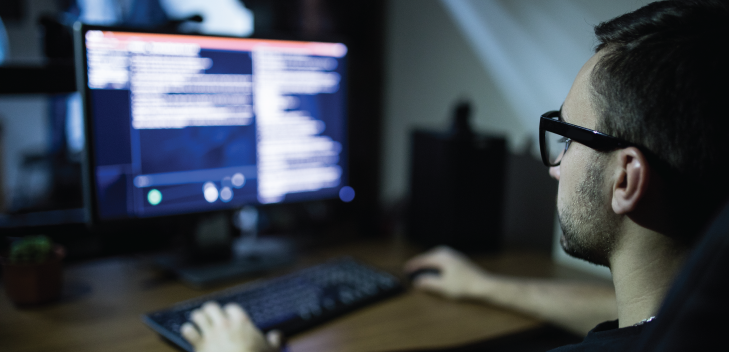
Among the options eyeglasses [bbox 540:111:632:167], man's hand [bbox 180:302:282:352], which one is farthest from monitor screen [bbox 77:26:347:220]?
eyeglasses [bbox 540:111:632:167]

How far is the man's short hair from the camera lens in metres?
0.55

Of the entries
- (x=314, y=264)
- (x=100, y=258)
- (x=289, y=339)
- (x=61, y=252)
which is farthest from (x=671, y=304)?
(x=100, y=258)

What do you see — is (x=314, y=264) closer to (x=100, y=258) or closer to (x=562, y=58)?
(x=100, y=258)

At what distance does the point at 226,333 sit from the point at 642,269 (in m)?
0.60

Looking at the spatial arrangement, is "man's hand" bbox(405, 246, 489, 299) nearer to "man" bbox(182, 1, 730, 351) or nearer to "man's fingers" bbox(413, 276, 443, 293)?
"man's fingers" bbox(413, 276, 443, 293)

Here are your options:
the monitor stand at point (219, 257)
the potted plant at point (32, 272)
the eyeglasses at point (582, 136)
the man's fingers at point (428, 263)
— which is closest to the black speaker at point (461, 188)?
the man's fingers at point (428, 263)

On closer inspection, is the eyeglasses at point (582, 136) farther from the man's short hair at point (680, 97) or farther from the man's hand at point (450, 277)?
the man's hand at point (450, 277)

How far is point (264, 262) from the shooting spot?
4.04 ft

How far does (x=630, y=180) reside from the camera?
0.62 meters

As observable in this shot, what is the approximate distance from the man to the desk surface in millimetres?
302

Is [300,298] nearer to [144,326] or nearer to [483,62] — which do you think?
[144,326]

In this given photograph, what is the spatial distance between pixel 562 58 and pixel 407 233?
1.96 ft

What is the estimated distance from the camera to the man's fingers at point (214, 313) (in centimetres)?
86

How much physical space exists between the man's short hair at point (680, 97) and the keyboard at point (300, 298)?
1.86 ft
